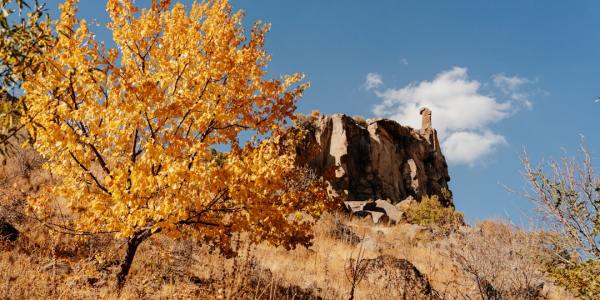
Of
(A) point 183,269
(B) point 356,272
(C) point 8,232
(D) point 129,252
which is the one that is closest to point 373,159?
(A) point 183,269

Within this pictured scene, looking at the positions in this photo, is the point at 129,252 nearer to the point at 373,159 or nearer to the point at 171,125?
the point at 171,125

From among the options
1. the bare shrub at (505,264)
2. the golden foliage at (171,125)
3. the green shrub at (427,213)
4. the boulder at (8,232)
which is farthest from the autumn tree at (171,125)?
the green shrub at (427,213)

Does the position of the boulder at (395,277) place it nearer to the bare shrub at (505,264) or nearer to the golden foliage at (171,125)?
the bare shrub at (505,264)

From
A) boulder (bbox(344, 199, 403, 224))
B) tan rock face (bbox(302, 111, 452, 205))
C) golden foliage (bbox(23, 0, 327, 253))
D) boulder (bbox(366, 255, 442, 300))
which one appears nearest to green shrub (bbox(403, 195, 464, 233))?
boulder (bbox(344, 199, 403, 224))

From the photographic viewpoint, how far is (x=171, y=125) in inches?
248

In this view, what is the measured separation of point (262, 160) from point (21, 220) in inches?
364

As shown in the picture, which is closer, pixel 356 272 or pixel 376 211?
pixel 356 272

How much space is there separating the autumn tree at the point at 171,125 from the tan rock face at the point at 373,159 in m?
28.2

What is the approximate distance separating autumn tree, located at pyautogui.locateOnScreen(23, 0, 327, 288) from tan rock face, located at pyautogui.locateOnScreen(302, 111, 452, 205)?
Result: 92.5ft

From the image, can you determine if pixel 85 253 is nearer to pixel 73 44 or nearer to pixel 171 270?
pixel 171 270

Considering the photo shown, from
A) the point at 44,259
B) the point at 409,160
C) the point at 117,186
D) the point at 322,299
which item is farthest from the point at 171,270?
the point at 409,160

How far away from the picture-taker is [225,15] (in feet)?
21.6

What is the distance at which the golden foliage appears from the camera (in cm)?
514

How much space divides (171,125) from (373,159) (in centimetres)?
3658
